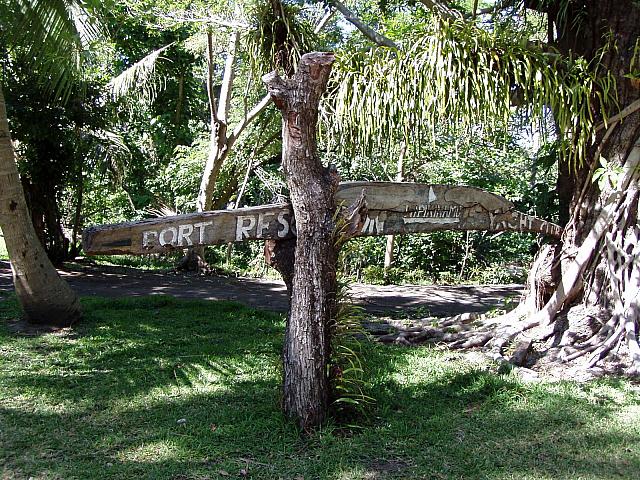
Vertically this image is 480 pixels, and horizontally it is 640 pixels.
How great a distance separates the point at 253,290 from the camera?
35.5ft

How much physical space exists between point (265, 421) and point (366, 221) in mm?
1738

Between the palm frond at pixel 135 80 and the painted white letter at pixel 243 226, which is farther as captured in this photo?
the palm frond at pixel 135 80

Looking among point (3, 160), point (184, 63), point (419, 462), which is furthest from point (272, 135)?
point (419, 462)

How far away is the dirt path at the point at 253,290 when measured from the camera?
9.29m

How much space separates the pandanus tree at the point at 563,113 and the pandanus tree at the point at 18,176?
285cm

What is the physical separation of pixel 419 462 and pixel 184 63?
11.9m

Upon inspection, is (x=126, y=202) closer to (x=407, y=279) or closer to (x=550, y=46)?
(x=407, y=279)

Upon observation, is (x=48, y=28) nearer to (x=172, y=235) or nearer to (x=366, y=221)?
(x=172, y=235)

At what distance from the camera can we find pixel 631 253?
575cm

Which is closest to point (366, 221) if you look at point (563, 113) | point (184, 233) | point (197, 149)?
point (184, 233)

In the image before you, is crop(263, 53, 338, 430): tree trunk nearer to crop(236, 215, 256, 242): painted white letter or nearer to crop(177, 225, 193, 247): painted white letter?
crop(236, 215, 256, 242): painted white letter

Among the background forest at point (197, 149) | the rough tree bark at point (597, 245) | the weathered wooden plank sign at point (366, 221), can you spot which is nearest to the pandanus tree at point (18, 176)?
the background forest at point (197, 149)

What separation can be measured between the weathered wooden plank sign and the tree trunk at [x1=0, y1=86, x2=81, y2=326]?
2.99m

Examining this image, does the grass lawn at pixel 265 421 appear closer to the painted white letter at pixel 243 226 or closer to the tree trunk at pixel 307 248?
the tree trunk at pixel 307 248
